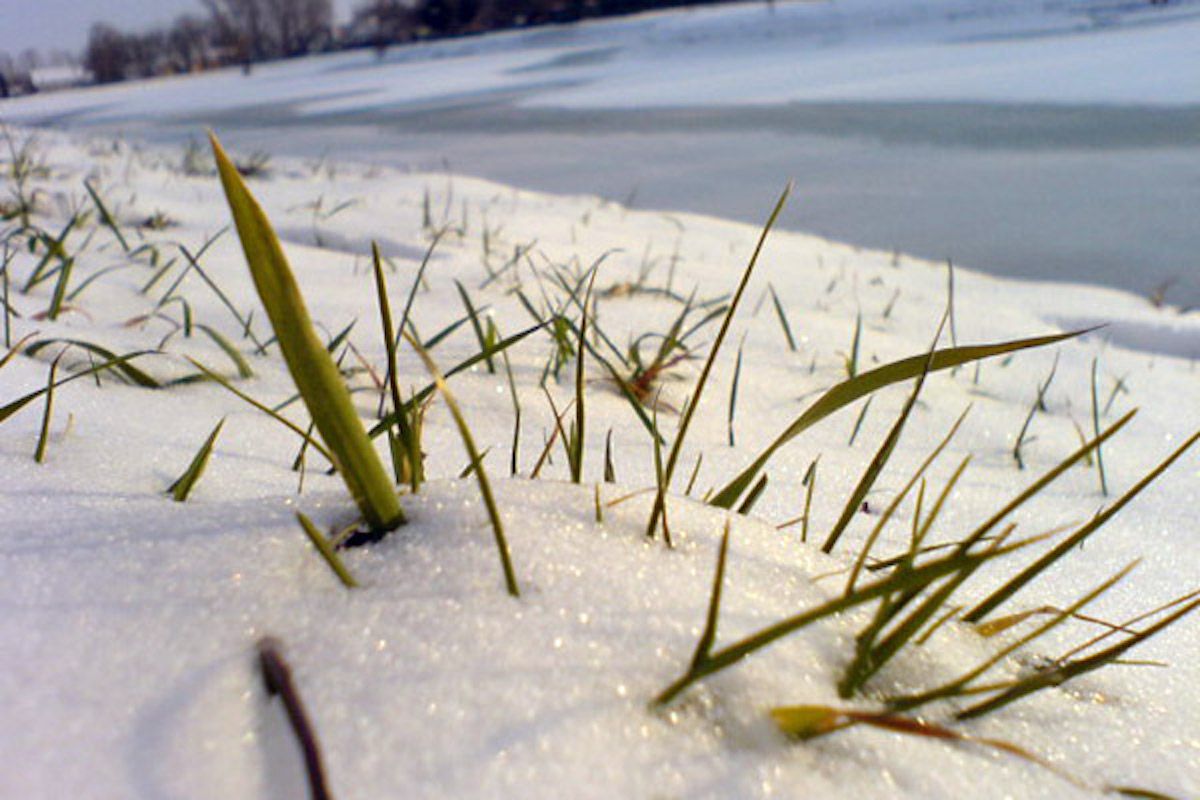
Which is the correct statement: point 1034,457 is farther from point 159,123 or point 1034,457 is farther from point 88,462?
point 159,123

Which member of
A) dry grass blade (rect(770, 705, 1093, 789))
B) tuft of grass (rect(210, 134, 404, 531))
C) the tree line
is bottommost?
dry grass blade (rect(770, 705, 1093, 789))

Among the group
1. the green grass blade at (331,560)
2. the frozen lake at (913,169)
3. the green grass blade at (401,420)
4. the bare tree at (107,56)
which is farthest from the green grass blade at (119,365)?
the bare tree at (107,56)

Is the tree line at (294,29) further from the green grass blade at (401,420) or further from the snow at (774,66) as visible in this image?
the green grass blade at (401,420)

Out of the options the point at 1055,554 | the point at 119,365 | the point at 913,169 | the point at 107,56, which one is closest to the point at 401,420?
the point at 1055,554

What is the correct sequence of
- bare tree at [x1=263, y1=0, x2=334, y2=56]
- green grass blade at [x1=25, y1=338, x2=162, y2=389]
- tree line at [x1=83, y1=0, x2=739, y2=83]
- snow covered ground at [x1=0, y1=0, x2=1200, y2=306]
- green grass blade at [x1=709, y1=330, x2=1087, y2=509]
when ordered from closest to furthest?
green grass blade at [x1=709, y1=330, x2=1087, y2=509] < green grass blade at [x1=25, y1=338, x2=162, y2=389] < snow covered ground at [x1=0, y1=0, x2=1200, y2=306] < tree line at [x1=83, y1=0, x2=739, y2=83] < bare tree at [x1=263, y1=0, x2=334, y2=56]

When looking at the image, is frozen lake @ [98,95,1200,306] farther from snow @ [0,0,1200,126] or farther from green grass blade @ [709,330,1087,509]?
green grass blade @ [709,330,1087,509]

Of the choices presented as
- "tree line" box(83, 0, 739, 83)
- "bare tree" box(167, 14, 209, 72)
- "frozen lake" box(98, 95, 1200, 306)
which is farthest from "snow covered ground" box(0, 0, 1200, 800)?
"bare tree" box(167, 14, 209, 72)

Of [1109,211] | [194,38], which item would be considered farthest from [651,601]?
[194,38]

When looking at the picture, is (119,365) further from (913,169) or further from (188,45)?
(188,45)

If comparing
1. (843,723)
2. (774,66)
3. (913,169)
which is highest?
(774,66)
